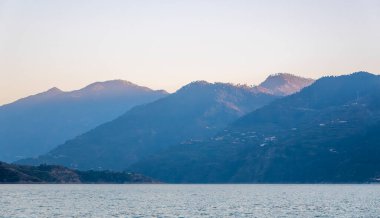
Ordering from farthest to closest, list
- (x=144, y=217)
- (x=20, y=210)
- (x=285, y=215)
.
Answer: (x=20, y=210)
(x=285, y=215)
(x=144, y=217)

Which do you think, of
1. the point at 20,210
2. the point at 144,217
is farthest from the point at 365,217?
the point at 20,210

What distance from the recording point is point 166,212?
648ft

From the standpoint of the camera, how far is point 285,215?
187250 mm

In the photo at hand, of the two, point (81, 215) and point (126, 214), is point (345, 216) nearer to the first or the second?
point (126, 214)

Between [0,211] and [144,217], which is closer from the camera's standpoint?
[144,217]

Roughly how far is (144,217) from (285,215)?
1554 inches

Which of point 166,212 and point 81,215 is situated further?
point 166,212

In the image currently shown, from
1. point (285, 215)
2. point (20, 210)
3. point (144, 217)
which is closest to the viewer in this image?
point (144, 217)

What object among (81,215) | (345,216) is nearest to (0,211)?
(81,215)

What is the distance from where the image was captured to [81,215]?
603ft

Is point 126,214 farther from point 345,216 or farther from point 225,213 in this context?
A: point 345,216

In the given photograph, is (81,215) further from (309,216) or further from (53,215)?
(309,216)

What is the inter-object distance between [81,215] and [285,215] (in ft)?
181

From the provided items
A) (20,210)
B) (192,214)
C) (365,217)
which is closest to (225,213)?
(192,214)
